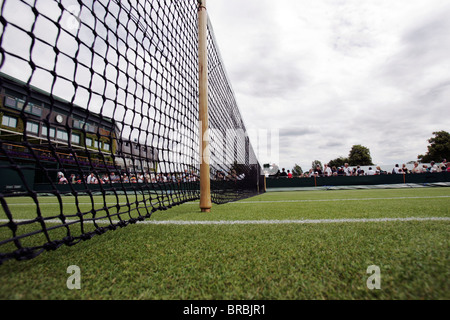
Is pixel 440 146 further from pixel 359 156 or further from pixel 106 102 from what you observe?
pixel 106 102

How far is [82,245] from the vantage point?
159 centimetres

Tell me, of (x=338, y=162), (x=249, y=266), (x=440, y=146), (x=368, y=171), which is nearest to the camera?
(x=249, y=266)

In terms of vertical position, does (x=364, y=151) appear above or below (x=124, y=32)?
above

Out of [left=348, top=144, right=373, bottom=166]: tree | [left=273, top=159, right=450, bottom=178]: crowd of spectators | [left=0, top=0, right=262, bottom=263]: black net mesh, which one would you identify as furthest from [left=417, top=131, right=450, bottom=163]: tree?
[left=0, top=0, right=262, bottom=263]: black net mesh

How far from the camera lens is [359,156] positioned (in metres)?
64.2

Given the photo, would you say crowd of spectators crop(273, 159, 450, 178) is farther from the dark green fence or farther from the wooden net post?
the wooden net post

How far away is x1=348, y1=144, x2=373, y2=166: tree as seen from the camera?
62750 millimetres

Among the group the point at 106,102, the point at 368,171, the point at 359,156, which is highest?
the point at 359,156

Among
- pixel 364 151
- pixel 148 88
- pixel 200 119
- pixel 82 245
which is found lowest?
pixel 82 245

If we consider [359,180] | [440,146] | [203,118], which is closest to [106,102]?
[203,118]

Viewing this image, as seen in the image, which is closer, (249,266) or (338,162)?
(249,266)
